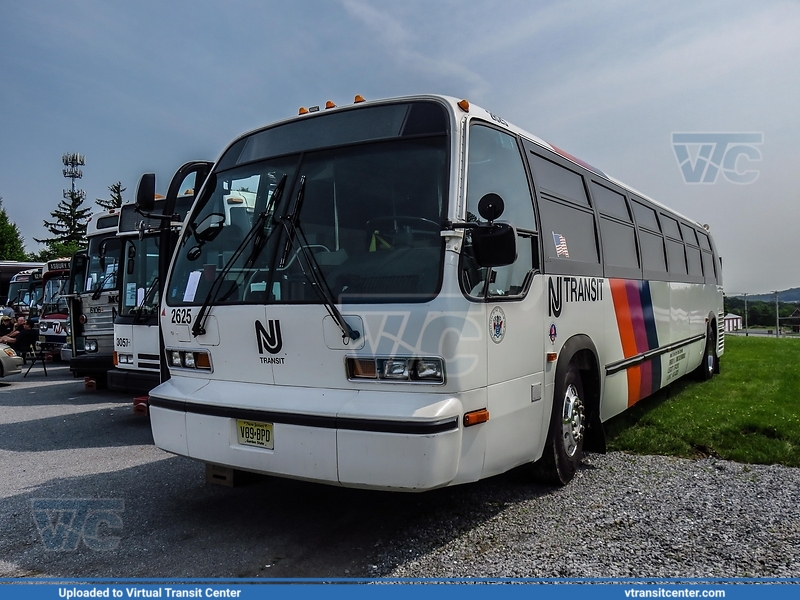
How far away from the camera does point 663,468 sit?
19.9ft

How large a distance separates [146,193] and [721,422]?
20.3ft

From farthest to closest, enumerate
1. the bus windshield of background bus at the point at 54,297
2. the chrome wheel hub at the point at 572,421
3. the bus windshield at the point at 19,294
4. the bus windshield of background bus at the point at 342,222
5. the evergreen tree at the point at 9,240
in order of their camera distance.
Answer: the evergreen tree at the point at 9,240 < the bus windshield at the point at 19,294 < the bus windshield of background bus at the point at 54,297 < the chrome wheel hub at the point at 572,421 < the bus windshield of background bus at the point at 342,222

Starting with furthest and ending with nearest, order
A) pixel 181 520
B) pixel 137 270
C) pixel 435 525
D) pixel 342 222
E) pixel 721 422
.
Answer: pixel 137 270 → pixel 721 422 → pixel 181 520 → pixel 435 525 → pixel 342 222

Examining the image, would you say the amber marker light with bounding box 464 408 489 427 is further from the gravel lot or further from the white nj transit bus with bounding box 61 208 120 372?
the white nj transit bus with bounding box 61 208 120 372

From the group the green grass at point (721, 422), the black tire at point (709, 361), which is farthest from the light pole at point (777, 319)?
the green grass at point (721, 422)

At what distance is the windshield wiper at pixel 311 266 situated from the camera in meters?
4.14

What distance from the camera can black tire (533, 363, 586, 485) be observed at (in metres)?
5.26

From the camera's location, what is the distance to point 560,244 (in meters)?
5.60

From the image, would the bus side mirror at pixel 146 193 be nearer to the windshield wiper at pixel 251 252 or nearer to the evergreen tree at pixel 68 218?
the windshield wiper at pixel 251 252

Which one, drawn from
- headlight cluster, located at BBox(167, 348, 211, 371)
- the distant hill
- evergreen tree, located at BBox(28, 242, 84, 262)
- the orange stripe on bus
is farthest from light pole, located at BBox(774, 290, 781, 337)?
evergreen tree, located at BBox(28, 242, 84, 262)

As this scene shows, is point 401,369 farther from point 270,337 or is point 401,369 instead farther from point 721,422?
point 721,422

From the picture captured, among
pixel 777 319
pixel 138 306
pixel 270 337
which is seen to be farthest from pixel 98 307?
pixel 777 319

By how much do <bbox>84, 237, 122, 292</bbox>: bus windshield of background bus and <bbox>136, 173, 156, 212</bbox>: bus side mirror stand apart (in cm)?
652

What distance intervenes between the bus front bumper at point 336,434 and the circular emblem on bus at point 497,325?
1.83 ft
